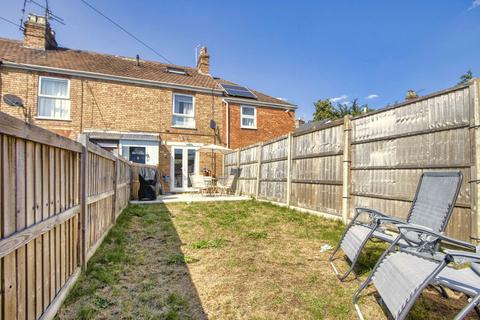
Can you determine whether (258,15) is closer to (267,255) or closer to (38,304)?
(267,255)

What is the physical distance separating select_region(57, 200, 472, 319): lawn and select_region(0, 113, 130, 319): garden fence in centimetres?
37

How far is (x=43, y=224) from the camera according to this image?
1843mm

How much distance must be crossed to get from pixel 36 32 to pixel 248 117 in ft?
40.3

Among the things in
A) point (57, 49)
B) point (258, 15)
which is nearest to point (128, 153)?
point (57, 49)

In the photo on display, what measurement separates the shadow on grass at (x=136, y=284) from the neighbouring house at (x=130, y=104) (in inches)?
353

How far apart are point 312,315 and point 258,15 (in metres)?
14.1

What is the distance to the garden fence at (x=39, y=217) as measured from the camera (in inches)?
54.7

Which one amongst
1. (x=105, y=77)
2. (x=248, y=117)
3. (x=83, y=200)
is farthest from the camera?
(x=248, y=117)

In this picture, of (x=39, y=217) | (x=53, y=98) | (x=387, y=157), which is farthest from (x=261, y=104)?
(x=39, y=217)

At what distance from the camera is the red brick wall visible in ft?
52.4

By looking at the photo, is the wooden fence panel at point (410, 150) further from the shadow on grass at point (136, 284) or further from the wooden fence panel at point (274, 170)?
the shadow on grass at point (136, 284)

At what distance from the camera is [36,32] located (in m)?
13.5

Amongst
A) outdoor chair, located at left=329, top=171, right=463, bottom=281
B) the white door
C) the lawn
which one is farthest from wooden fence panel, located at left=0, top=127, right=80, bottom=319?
the white door

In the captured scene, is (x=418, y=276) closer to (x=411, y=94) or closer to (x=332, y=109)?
(x=411, y=94)
